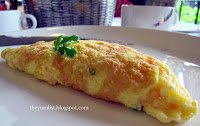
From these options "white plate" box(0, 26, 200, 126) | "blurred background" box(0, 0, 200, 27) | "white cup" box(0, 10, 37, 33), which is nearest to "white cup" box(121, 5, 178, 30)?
"blurred background" box(0, 0, 200, 27)

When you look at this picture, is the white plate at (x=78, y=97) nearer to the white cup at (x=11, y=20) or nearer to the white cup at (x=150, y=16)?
the white cup at (x=150, y=16)

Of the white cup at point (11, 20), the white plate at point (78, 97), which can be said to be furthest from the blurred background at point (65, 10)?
the white plate at point (78, 97)

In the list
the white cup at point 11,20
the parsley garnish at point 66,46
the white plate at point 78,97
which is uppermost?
the white cup at point 11,20

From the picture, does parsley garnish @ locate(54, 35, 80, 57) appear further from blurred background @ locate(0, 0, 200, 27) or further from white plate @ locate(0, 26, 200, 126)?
blurred background @ locate(0, 0, 200, 27)

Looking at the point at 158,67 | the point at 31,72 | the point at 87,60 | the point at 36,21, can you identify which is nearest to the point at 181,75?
the point at 158,67

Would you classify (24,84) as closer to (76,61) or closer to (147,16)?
(76,61)

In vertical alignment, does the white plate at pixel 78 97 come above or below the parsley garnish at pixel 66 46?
below

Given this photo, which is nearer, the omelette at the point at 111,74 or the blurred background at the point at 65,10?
the omelette at the point at 111,74
